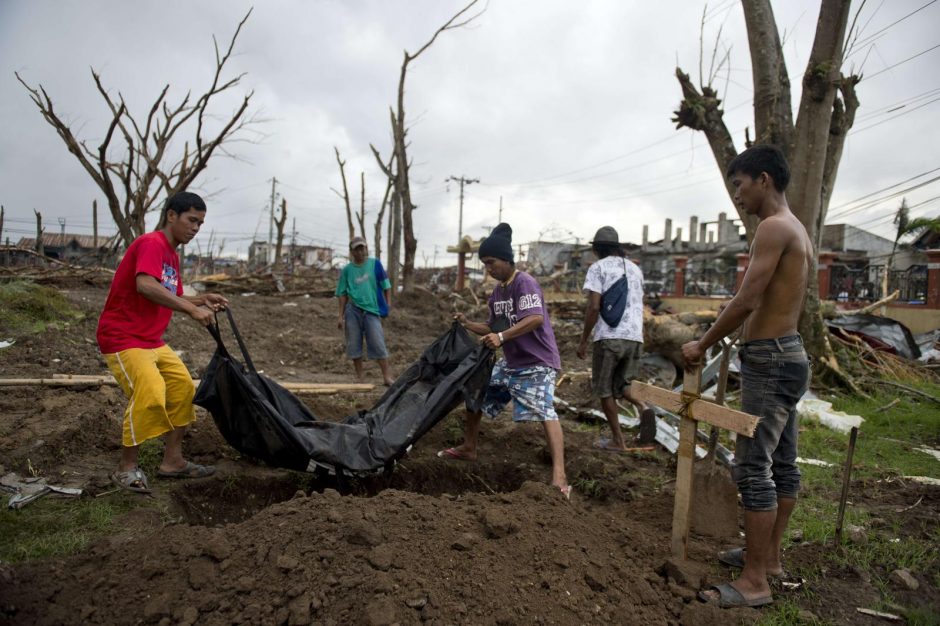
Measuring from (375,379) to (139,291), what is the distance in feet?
14.7

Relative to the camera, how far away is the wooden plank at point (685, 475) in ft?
8.64

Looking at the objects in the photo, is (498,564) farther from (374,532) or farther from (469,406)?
(469,406)

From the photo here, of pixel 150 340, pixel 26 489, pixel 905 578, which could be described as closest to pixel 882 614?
pixel 905 578

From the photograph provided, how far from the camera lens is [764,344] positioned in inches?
98.4

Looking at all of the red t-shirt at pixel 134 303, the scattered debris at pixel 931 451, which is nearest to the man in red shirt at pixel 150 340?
the red t-shirt at pixel 134 303

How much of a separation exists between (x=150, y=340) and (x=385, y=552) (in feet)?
6.99

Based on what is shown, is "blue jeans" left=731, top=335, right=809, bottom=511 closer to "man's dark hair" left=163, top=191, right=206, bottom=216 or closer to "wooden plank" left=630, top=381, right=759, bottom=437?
"wooden plank" left=630, top=381, right=759, bottom=437

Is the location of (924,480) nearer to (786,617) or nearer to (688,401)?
(786,617)

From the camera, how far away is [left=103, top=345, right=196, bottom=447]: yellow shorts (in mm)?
3297

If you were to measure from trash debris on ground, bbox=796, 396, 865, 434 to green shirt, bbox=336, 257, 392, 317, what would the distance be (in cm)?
472

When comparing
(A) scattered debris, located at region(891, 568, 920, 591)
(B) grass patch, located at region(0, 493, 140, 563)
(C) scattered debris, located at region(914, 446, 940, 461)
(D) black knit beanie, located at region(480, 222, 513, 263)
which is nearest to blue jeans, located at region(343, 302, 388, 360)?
(D) black knit beanie, located at region(480, 222, 513, 263)

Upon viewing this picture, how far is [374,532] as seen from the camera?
2.42 m

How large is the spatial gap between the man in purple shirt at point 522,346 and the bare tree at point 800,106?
4.37 m

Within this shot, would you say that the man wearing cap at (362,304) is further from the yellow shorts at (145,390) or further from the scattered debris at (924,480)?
the scattered debris at (924,480)
